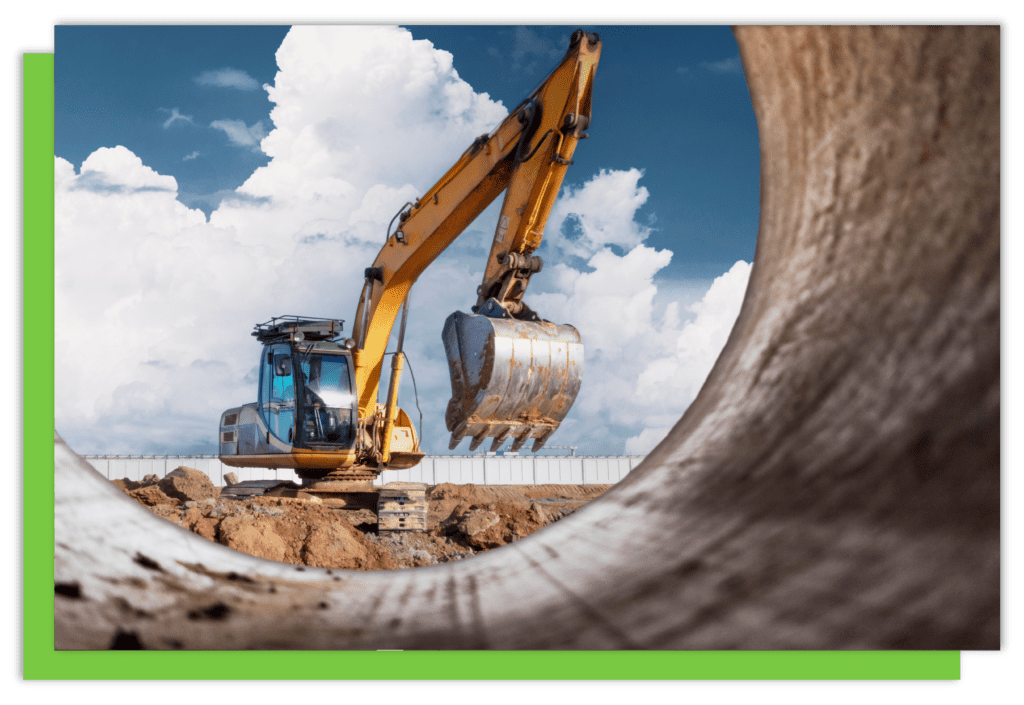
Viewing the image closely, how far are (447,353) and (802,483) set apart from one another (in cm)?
260

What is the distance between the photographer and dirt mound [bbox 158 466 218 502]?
7445 millimetres

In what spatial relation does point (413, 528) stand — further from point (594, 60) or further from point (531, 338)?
point (594, 60)

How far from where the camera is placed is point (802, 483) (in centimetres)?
99

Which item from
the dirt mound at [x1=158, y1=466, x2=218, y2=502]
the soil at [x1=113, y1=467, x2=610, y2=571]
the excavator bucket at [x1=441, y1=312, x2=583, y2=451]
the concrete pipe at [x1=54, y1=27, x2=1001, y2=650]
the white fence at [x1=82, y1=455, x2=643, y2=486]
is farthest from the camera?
the white fence at [x1=82, y1=455, x2=643, y2=486]

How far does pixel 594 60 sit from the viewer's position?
4.06m

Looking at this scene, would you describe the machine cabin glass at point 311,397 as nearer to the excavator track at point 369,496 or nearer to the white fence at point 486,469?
the excavator track at point 369,496

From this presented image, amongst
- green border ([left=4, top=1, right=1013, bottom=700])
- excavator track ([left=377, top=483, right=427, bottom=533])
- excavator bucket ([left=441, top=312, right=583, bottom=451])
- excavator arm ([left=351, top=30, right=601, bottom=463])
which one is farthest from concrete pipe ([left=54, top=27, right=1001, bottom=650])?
excavator track ([left=377, top=483, right=427, bottom=533])

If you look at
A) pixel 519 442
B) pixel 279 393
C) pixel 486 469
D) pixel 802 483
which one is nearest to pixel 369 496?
pixel 279 393

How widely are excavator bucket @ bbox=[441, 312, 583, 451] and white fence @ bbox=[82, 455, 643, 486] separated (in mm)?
8050

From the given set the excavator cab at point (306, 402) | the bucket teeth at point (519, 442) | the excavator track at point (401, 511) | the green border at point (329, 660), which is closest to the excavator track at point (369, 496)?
the excavator track at point (401, 511)

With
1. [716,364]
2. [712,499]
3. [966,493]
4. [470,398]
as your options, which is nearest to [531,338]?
[470,398]

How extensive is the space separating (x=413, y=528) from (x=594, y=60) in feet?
10.8

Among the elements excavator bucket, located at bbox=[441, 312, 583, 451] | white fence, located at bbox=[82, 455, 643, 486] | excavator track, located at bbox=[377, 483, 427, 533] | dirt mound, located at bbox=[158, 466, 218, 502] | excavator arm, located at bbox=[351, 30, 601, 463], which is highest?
excavator arm, located at bbox=[351, 30, 601, 463]

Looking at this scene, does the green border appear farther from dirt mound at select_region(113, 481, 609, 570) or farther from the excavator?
dirt mound at select_region(113, 481, 609, 570)
